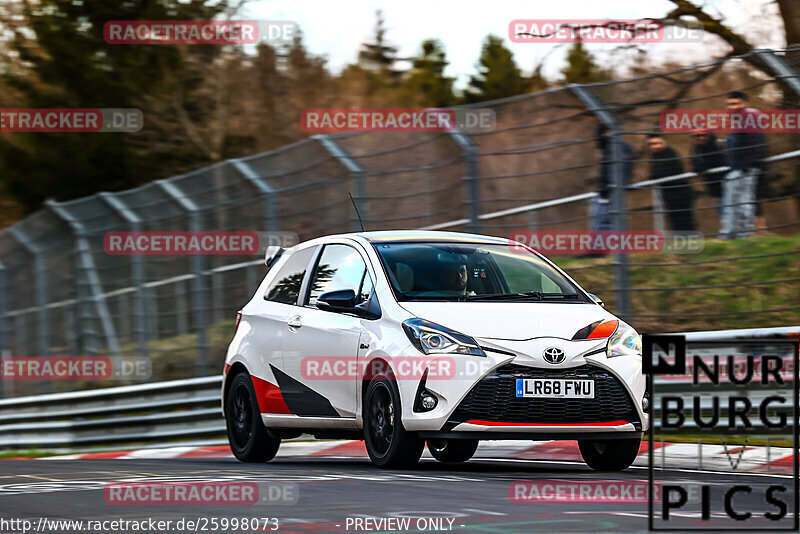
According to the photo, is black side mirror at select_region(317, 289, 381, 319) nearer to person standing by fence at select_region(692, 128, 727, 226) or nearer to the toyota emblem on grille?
the toyota emblem on grille

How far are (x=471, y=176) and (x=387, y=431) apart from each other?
465 centimetres

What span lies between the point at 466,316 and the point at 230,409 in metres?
3.11

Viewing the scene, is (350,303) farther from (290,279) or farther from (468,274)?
(290,279)

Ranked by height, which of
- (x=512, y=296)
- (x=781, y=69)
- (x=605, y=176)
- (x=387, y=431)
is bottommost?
(x=387, y=431)

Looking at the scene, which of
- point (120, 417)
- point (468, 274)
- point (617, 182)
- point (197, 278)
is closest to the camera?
point (468, 274)

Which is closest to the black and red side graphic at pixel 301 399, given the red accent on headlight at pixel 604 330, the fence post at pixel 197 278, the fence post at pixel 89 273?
the red accent on headlight at pixel 604 330

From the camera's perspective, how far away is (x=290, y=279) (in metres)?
10.9

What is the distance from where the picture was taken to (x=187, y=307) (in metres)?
17.1

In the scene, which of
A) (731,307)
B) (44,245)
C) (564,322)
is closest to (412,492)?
(564,322)

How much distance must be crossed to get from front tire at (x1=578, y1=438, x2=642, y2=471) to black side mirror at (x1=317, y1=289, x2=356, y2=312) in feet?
5.72

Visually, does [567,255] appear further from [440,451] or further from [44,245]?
[44,245]

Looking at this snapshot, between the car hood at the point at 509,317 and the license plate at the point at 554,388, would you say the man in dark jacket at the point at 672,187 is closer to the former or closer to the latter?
the car hood at the point at 509,317

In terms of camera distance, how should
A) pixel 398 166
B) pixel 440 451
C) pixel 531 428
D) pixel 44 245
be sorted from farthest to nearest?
pixel 44 245
pixel 398 166
pixel 440 451
pixel 531 428

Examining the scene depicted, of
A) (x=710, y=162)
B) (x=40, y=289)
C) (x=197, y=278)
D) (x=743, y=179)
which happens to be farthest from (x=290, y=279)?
(x=40, y=289)
